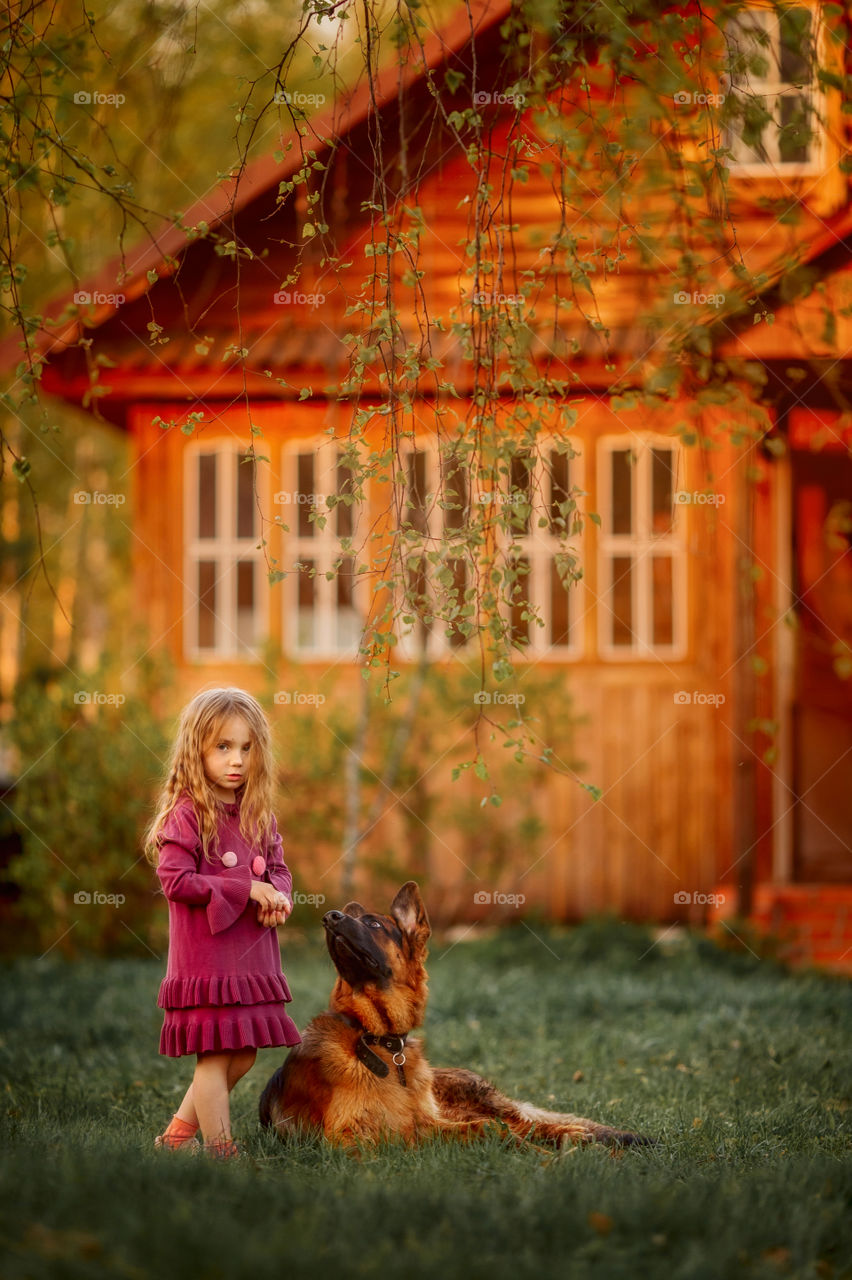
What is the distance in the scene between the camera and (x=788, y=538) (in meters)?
8.85

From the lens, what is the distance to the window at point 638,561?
9398 millimetres

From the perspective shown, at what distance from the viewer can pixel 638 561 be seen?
946 cm

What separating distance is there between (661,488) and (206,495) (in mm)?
3568

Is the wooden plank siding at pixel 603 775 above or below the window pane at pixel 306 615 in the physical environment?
below

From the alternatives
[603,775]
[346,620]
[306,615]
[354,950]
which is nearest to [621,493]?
[603,775]

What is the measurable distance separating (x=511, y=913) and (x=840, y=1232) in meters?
6.25

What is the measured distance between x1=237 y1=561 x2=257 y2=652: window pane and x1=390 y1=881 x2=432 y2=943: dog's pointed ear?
18.7 feet

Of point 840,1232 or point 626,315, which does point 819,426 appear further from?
point 840,1232

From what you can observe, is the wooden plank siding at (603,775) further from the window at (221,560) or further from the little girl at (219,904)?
the little girl at (219,904)

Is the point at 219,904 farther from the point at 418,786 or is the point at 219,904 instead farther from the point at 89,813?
the point at 418,786

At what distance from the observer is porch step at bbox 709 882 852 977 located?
27.8 ft

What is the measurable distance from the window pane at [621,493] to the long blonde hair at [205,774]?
5.74 m

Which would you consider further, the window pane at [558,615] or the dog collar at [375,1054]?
the window pane at [558,615]

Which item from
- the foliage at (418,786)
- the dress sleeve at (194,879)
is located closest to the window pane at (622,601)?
the foliage at (418,786)
